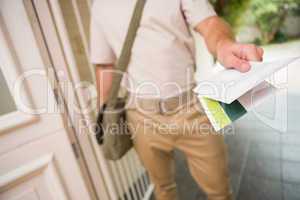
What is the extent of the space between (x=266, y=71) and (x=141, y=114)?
0.55 metres

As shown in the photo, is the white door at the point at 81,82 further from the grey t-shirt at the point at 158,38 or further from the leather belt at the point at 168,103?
the leather belt at the point at 168,103

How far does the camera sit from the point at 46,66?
93 cm

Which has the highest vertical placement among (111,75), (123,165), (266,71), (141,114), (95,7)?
(95,7)

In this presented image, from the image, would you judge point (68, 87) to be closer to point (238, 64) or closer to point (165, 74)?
point (165, 74)

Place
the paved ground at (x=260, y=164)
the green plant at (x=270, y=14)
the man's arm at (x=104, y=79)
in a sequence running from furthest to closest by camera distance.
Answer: the green plant at (x=270, y=14)
the paved ground at (x=260, y=164)
the man's arm at (x=104, y=79)

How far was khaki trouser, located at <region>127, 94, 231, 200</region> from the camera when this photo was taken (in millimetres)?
903

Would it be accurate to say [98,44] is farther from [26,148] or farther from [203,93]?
[203,93]

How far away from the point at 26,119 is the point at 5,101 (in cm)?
10

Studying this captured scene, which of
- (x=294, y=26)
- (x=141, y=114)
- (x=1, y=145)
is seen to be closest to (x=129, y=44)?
(x=141, y=114)

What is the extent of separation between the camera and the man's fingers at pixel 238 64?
555 mm

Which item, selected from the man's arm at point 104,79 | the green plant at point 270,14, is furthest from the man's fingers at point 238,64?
the green plant at point 270,14

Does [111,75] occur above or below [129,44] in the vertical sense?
below

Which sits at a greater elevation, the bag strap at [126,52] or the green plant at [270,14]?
the bag strap at [126,52]

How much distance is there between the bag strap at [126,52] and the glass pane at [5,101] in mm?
345
